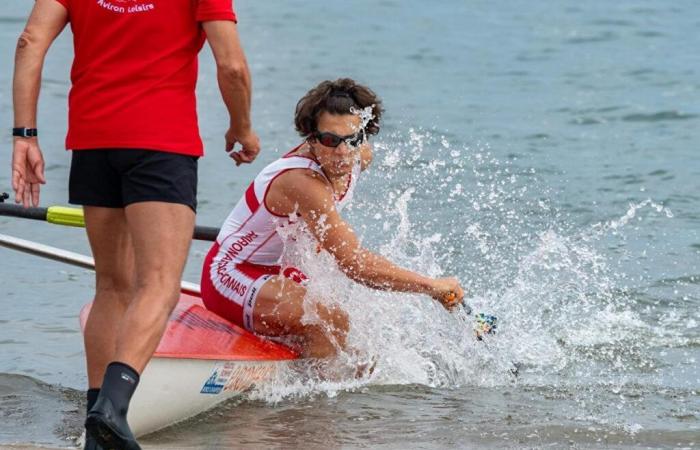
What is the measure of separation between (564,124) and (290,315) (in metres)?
8.42

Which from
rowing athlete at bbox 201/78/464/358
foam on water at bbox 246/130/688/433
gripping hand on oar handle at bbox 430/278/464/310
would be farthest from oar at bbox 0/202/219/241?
gripping hand on oar handle at bbox 430/278/464/310

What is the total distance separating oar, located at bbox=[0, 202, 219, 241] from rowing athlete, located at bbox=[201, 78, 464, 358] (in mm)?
583

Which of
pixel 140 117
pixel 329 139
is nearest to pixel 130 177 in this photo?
pixel 140 117

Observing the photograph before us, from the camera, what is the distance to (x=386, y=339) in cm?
642

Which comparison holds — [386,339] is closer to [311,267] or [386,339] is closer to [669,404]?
[311,267]

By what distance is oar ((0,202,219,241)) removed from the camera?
20.8 ft

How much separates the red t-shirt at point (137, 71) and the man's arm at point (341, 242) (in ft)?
3.70

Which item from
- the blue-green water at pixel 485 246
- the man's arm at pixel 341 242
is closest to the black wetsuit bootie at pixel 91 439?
the blue-green water at pixel 485 246

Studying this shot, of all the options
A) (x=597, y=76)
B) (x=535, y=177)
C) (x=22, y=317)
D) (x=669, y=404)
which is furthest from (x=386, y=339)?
(x=597, y=76)

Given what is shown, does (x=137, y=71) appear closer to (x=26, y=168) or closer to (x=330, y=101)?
(x=26, y=168)

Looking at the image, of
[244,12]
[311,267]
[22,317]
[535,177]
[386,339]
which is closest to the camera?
[311,267]

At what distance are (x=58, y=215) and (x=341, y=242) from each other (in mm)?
1523

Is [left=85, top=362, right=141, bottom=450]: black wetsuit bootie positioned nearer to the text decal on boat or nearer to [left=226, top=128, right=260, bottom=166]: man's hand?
[left=226, top=128, right=260, bottom=166]: man's hand

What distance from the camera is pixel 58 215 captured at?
20.9ft
